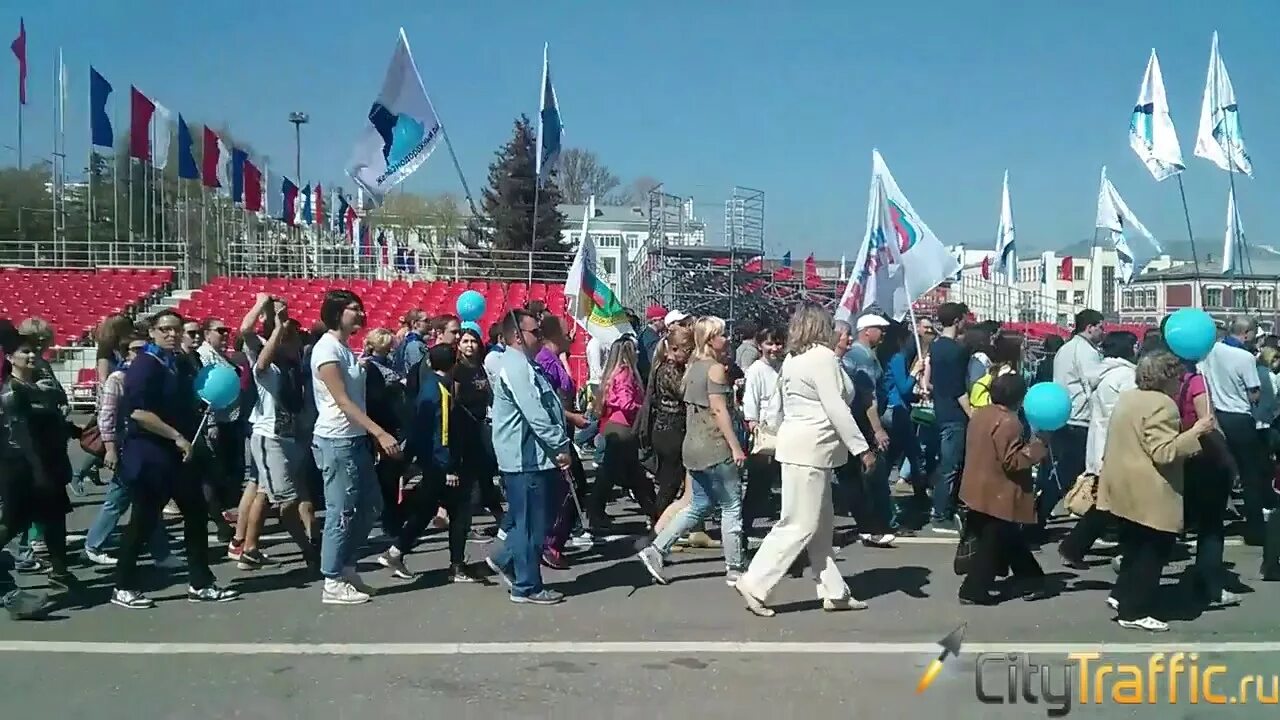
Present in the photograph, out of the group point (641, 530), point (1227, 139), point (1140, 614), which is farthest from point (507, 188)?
point (1140, 614)

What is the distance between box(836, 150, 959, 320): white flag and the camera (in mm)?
9211

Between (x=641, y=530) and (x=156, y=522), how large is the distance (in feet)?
12.8

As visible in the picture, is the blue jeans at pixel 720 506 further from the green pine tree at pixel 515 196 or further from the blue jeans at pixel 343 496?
the green pine tree at pixel 515 196

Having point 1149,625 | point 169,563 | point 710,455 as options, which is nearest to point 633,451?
point 710,455

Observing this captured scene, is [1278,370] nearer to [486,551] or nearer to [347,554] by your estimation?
[486,551]

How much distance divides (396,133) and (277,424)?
3470 mm

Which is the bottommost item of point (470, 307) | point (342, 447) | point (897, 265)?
point (342, 447)

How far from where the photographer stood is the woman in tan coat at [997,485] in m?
6.60

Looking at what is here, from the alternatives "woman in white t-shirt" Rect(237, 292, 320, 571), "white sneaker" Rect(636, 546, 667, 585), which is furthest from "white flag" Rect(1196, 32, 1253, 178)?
"woman in white t-shirt" Rect(237, 292, 320, 571)

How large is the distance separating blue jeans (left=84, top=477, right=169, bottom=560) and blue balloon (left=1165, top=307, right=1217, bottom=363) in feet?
21.8

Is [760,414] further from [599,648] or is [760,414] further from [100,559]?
[100,559]

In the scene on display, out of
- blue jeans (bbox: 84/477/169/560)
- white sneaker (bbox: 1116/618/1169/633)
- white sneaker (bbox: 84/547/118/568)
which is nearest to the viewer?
white sneaker (bbox: 1116/618/1169/633)

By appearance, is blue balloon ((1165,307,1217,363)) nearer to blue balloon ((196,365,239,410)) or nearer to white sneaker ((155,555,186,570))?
blue balloon ((196,365,239,410))

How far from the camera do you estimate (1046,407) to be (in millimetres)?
6969
